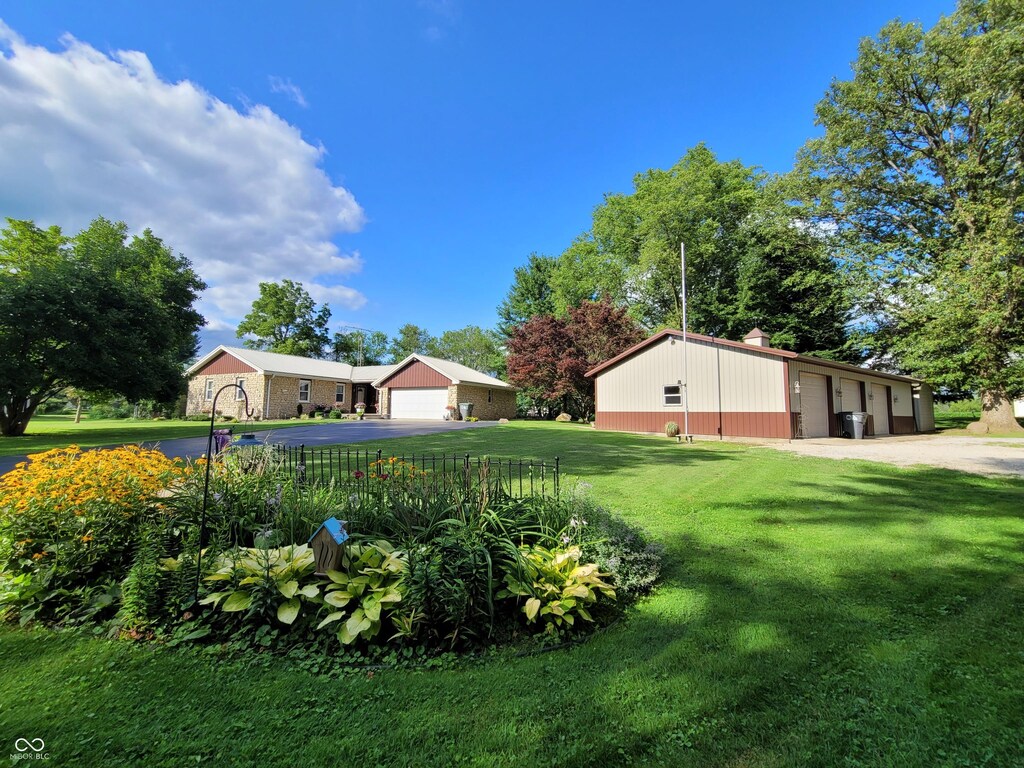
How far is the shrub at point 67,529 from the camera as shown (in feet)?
9.41

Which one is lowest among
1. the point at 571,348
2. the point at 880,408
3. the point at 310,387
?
the point at 880,408

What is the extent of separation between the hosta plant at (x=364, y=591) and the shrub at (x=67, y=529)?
1.60 meters

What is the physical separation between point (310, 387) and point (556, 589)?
2922 centimetres

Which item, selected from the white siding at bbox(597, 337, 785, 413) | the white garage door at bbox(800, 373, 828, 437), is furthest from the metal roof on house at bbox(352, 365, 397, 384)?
the white garage door at bbox(800, 373, 828, 437)

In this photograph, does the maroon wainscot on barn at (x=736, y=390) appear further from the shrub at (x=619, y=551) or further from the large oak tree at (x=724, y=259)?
the shrub at (x=619, y=551)

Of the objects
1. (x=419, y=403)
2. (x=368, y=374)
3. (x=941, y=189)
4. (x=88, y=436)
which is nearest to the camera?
(x=88, y=436)

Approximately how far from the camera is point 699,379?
55.1 ft

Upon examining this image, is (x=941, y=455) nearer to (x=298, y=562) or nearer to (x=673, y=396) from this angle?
(x=673, y=396)

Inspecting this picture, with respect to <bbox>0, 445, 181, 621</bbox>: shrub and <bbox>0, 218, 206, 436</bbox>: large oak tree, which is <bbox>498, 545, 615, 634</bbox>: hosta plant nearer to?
<bbox>0, 445, 181, 621</bbox>: shrub

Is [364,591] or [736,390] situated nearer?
[364,591]

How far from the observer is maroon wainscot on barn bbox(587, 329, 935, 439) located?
49.2 ft

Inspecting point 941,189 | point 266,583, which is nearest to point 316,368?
point 266,583

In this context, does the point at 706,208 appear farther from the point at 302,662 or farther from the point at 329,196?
the point at 302,662

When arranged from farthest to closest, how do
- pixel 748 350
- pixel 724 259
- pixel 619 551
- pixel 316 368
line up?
pixel 316 368
pixel 724 259
pixel 748 350
pixel 619 551
